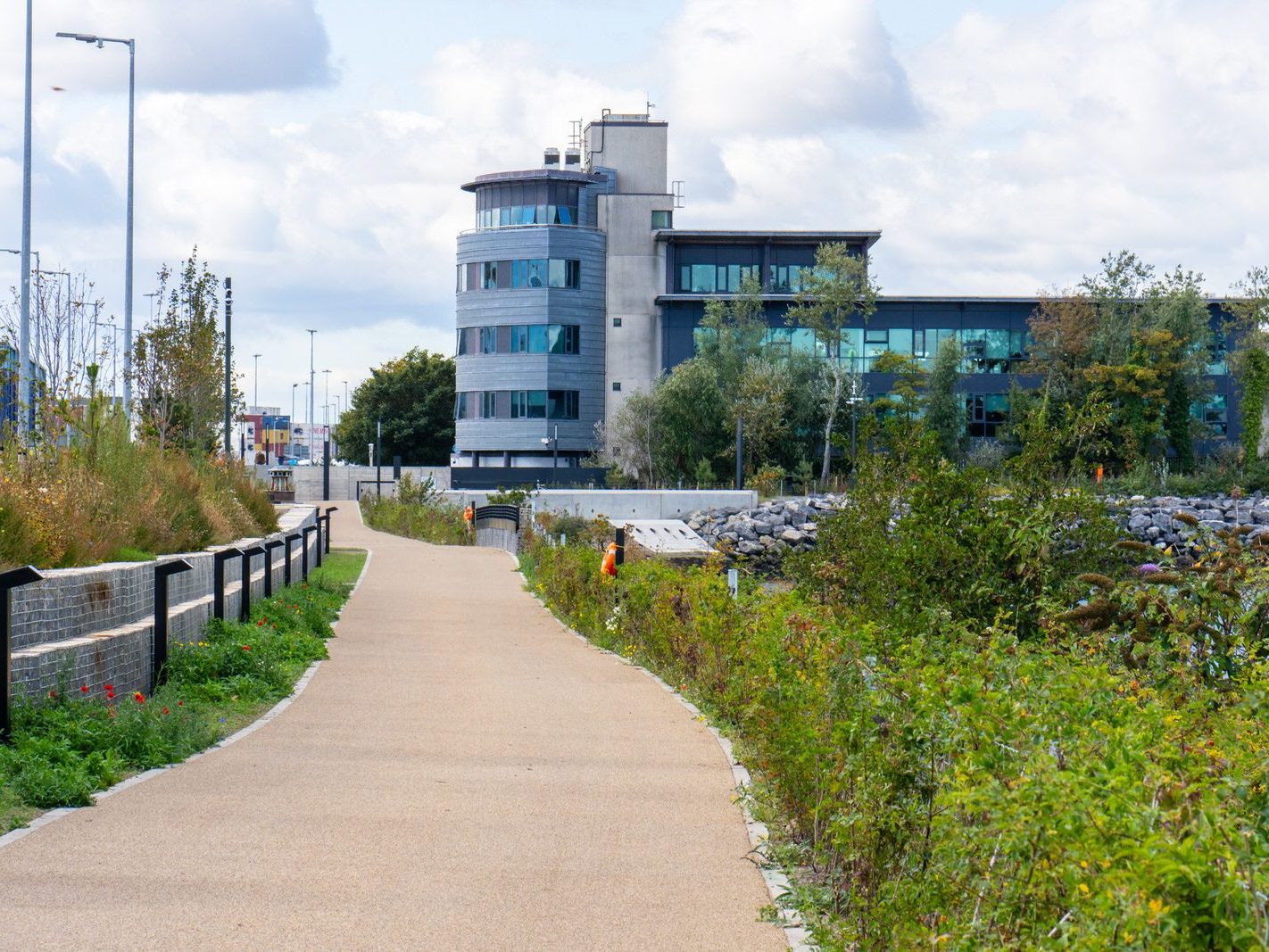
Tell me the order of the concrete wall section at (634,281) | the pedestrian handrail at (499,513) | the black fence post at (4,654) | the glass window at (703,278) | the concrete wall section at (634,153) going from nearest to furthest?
1. the black fence post at (4,654)
2. the pedestrian handrail at (499,513)
3. the glass window at (703,278)
4. the concrete wall section at (634,281)
5. the concrete wall section at (634,153)

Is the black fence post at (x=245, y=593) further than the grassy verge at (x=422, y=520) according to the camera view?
No

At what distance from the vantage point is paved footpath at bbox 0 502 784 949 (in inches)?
235

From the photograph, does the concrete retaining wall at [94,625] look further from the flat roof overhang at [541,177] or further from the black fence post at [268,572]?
the flat roof overhang at [541,177]

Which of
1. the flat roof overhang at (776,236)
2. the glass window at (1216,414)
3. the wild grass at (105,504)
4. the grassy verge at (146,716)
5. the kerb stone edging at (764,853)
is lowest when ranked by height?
the kerb stone edging at (764,853)

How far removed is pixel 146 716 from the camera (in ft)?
32.4

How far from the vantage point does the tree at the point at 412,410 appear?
98.0m

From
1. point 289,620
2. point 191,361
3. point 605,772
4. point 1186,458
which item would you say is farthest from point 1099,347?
point 605,772

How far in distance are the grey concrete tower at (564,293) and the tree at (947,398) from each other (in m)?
13.7

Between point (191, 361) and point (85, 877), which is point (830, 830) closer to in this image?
point (85, 877)

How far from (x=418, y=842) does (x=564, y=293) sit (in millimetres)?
63706

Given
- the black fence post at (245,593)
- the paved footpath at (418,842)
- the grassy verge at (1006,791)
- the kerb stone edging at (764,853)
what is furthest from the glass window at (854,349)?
the grassy verge at (1006,791)

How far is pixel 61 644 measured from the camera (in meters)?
10.3

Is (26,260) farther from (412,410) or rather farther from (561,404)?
(412,410)

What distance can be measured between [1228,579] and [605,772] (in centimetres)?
416
